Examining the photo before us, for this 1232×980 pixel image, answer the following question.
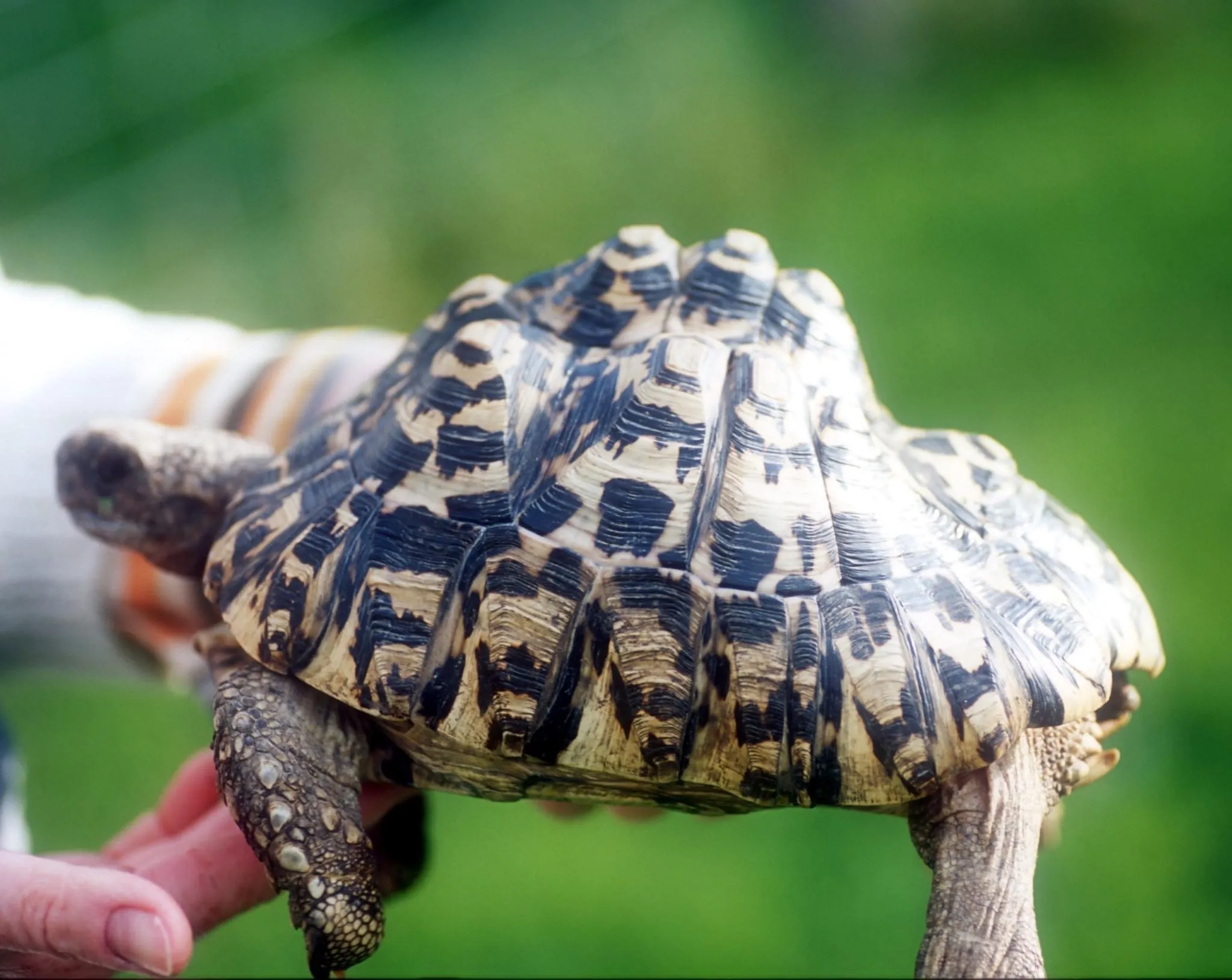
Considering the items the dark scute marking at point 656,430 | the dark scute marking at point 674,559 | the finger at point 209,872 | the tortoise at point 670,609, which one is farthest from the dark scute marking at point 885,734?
the finger at point 209,872

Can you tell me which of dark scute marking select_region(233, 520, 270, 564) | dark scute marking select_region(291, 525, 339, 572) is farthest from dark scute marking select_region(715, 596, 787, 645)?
dark scute marking select_region(233, 520, 270, 564)

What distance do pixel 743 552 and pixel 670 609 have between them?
100 millimetres

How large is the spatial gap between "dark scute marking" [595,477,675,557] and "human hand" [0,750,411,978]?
1.97ft

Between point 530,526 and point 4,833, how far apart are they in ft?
4.66

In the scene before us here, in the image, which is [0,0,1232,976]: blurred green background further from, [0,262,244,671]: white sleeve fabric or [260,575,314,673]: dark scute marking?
[260,575,314,673]: dark scute marking

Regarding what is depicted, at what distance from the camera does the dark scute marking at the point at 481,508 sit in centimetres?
138

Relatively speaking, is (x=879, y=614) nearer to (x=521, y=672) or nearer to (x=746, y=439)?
(x=746, y=439)

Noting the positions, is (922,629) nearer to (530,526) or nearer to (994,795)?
(994,795)

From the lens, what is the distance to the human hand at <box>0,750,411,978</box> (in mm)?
1375

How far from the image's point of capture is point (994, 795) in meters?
1.38

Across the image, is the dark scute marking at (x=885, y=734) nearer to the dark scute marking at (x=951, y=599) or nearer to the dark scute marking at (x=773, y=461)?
the dark scute marking at (x=951, y=599)

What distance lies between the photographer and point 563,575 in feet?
4.41

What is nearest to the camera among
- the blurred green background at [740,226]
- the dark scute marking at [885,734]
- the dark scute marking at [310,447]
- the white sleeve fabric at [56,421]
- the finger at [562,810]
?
the dark scute marking at [885,734]

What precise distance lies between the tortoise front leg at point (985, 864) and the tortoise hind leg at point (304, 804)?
64 cm
